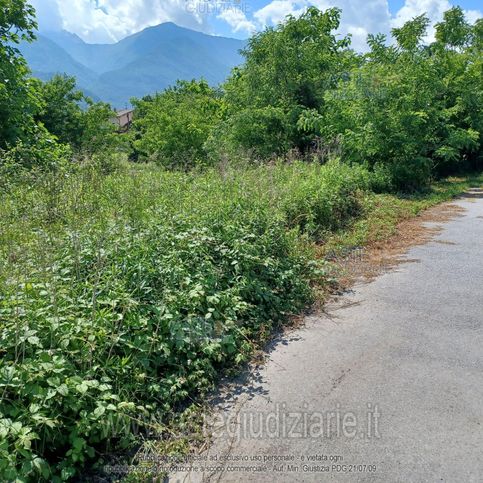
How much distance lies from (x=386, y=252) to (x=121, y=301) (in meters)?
4.66

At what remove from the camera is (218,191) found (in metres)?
5.61

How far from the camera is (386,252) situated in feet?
20.6

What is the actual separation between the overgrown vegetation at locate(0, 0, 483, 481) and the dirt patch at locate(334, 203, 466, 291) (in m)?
0.35

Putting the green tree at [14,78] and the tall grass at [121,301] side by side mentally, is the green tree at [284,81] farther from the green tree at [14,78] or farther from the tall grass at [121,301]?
the tall grass at [121,301]

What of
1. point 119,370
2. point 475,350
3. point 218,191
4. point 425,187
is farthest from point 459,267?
point 425,187

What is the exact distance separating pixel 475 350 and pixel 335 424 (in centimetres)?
165

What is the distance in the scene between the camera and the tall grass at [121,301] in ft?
6.99

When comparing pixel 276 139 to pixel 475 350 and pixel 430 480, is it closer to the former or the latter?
pixel 475 350

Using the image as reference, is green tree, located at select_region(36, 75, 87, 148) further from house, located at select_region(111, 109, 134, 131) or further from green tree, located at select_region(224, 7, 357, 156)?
green tree, located at select_region(224, 7, 357, 156)

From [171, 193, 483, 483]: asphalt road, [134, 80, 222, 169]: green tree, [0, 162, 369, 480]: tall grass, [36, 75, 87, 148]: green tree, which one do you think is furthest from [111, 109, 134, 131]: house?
[171, 193, 483, 483]: asphalt road

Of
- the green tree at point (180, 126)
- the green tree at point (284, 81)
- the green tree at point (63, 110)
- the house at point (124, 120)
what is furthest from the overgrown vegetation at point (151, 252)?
the house at point (124, 120)

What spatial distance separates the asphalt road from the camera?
226 centimetres

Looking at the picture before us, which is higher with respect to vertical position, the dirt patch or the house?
the house

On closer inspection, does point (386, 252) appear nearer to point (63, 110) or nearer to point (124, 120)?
point (63, 110)
